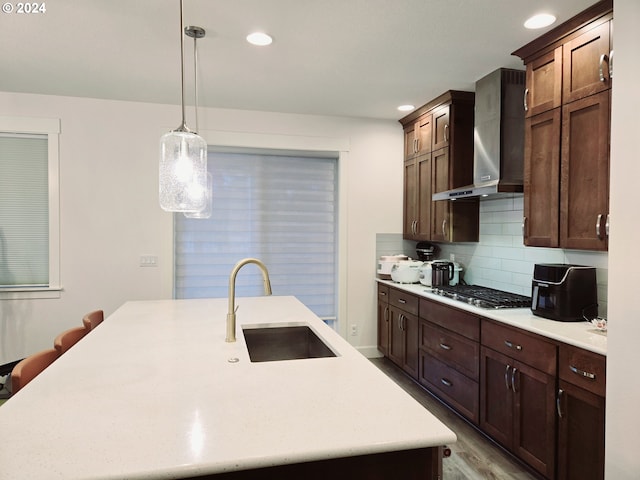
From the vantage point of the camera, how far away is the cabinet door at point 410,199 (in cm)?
430

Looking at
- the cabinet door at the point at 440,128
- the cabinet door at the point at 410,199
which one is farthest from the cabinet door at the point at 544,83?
the cabinet door at the point at 410,199

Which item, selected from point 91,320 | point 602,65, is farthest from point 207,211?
point 602,65

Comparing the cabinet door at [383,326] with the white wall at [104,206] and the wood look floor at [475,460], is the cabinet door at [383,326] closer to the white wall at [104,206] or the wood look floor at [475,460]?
the wood look floor at [475,460]

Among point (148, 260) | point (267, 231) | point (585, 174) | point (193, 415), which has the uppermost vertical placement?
point (585, 174)

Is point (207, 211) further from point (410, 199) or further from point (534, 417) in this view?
point (534, 417)

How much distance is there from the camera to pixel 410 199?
4418 millimetres

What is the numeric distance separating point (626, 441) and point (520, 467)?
969 millimetres

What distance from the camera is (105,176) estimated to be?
389 centimetres

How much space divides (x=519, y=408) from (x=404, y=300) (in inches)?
61.5

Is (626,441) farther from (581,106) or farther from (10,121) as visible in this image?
(10,121)

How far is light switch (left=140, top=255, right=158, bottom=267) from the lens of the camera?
3984 millimetres

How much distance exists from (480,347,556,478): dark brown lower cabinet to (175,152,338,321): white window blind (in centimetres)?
214

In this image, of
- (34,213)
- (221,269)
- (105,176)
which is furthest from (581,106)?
(34,213)

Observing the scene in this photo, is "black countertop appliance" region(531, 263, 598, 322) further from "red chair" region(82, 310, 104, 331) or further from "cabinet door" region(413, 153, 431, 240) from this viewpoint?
"red chair" region(82, 310, 104, 331)
